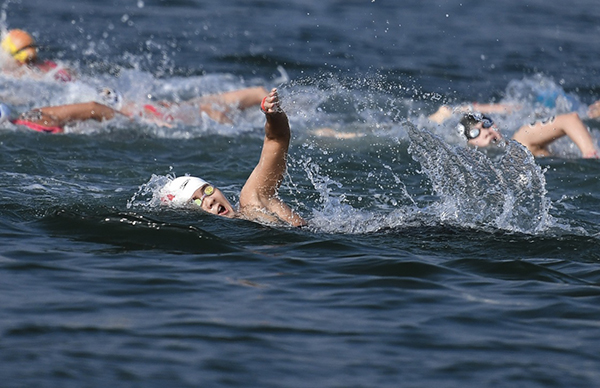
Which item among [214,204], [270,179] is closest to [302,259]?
[270,179]

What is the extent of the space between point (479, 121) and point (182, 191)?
4.43m

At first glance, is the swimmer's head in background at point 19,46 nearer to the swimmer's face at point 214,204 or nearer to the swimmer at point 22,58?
the swimmer at point 22,58

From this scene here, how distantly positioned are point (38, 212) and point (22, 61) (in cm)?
716

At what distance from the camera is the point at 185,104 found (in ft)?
43.0

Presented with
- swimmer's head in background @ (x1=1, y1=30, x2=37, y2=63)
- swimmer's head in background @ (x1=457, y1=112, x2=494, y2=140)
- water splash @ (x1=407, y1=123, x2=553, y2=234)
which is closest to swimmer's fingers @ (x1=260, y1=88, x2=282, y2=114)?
water splash @ (x1=407, y1=123, x2=553, y2=234)

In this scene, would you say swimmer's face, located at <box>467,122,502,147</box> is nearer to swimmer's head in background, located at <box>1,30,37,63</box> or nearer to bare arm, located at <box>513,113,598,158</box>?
bare arm, located at <box>513,113,598,158</box>

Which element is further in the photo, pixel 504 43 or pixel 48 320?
pixel 504 43

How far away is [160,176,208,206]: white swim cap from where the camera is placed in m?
7.89

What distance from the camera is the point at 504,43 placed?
20.8m

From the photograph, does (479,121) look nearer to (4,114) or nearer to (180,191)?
(180,191)

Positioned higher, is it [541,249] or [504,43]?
[504,43]

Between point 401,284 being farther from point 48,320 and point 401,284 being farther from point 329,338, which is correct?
point 48,320

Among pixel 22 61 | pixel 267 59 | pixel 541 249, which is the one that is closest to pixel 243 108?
pixel 22 61

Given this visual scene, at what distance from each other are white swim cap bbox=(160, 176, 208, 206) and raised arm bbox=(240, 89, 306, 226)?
1.42 ft
